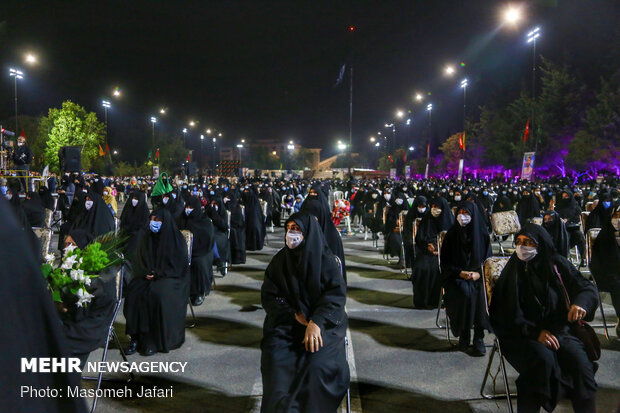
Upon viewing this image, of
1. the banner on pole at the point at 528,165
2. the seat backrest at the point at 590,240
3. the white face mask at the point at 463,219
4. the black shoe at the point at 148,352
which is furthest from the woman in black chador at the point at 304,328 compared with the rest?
the banner on pole at the point at 528,165

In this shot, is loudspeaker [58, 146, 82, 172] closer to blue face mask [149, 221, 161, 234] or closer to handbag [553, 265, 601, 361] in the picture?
blue face mask [149, 221, 161, 234]

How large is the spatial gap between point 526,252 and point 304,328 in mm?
2008

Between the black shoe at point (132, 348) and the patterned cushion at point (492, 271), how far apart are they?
3.92 m

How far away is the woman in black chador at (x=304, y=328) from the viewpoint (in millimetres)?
3797

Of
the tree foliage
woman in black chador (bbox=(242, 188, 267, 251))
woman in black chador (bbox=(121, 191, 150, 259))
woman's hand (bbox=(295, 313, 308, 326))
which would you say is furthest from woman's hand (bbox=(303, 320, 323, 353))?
the tree foliage

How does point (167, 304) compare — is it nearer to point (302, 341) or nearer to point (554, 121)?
point (302, 341)

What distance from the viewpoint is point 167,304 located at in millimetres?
6078

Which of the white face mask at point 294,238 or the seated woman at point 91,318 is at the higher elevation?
the white face mask at point 294,238

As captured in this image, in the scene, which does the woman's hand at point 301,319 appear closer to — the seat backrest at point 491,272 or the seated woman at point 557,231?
the seat backrest at point 491,272

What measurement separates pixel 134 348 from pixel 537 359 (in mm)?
4284

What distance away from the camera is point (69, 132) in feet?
133

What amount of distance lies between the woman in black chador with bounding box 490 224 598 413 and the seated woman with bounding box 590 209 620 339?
284 centimetres

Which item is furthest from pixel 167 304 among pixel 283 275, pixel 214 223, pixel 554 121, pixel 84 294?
pixel 554 121

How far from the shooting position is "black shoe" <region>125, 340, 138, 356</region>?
235 inches
